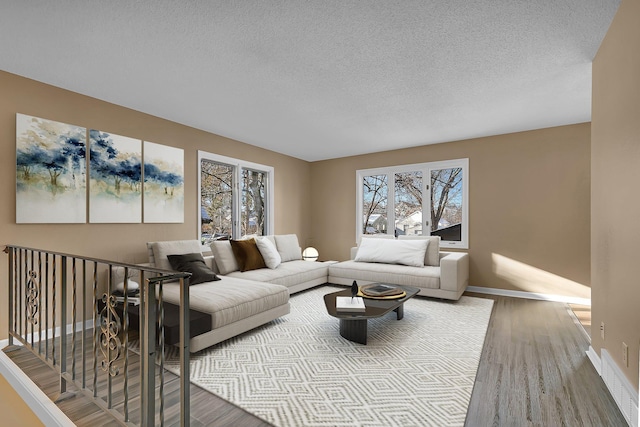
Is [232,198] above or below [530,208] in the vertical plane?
above

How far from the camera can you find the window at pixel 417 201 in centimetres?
522

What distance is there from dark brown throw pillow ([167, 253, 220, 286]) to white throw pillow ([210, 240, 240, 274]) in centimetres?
49

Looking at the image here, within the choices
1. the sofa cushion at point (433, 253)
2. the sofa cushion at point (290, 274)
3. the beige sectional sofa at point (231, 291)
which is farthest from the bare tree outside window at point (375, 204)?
the beige sectional sofa at point (231, 291)

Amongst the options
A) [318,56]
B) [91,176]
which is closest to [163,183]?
[91,176]

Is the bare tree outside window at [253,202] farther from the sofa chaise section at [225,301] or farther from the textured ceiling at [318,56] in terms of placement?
the sofa chaise section at [225,301]

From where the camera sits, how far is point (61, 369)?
6.81ft

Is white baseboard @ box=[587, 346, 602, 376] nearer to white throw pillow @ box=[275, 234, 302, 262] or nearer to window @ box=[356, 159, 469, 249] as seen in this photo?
window @ box=[356, 159, 469, 249]

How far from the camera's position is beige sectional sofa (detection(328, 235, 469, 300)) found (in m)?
4.20

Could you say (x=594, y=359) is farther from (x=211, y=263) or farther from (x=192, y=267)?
(x=211, y=263)

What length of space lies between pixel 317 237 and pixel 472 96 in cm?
428

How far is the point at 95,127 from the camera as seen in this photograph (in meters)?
3.42

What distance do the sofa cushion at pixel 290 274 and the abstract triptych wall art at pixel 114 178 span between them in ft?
4.91

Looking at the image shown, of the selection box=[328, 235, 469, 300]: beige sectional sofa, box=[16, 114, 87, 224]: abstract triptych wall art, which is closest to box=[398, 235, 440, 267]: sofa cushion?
box=[328, 235, 469, 300]: beige sectional sofa

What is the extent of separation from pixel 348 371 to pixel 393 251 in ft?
9.22
